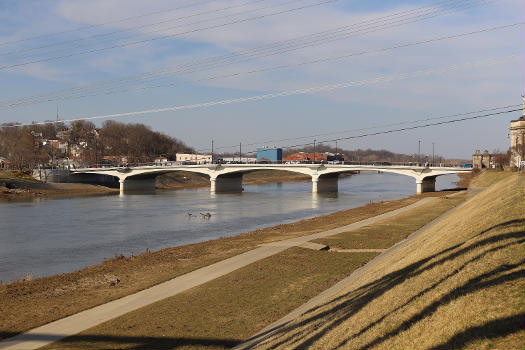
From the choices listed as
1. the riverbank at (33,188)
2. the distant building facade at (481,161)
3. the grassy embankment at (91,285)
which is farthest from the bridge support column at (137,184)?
the grassy embankment at (91,285)

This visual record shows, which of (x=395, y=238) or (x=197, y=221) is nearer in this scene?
(x=395, y=238)

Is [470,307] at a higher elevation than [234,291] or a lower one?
higher

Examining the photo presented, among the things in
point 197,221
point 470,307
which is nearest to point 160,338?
point 470,307

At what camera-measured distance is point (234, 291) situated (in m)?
17.3

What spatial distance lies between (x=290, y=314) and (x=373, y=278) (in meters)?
3.06

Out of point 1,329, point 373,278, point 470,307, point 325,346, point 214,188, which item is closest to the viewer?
point 470,307

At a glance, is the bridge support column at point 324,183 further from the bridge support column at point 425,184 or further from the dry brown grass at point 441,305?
the dry brown grass at point 441,305

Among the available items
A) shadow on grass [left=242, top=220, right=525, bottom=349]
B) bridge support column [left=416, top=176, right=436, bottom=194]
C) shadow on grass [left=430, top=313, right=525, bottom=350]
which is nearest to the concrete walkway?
shadow on grass [left=242, top=220, right=525, bottom=349]

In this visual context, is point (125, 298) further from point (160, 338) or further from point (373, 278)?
point (373, 278)

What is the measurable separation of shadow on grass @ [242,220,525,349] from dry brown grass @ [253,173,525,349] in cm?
2

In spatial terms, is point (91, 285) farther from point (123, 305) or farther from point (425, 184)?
point (425, 184)

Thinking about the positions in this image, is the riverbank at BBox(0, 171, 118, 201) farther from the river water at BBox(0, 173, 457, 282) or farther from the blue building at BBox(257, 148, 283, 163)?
the blue building at BBox(257, 148, 283, 163)

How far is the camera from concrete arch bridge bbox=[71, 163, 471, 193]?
84125mm

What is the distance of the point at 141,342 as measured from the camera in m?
12.8
